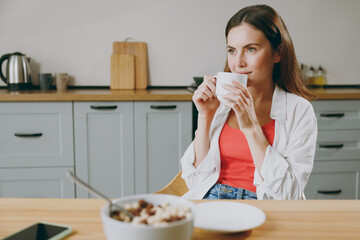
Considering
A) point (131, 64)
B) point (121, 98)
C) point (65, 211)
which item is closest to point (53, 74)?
point (131, 64)

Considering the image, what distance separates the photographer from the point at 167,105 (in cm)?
254

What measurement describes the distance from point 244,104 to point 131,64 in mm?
1887

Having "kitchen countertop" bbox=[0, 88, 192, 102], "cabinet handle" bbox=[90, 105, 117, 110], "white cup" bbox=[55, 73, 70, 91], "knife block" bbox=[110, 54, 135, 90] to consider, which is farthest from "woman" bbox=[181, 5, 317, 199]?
"white cup" bbox=[55, 73, 70, 91]

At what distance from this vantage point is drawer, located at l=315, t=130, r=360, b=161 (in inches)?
104

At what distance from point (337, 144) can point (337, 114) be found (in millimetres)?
218

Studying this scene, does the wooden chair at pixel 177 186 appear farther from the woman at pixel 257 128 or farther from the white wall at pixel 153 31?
the white wall at pixel 153 31

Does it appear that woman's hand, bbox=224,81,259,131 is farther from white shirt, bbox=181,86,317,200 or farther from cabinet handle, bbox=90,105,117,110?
cabinet handle, bbox=90,105,117,110

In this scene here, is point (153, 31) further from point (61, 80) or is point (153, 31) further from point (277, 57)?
point (277, 57)

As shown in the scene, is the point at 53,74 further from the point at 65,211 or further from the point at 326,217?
the point at 326,217

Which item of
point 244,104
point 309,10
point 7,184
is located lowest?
point 7,184

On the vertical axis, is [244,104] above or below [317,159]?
above

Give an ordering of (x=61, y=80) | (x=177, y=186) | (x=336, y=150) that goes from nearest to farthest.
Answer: (x=177, y=186)
(x=336, y=150)
(x=61, y=80)

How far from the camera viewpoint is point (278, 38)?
1401 millimetres

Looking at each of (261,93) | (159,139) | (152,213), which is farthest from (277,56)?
(159,139)
